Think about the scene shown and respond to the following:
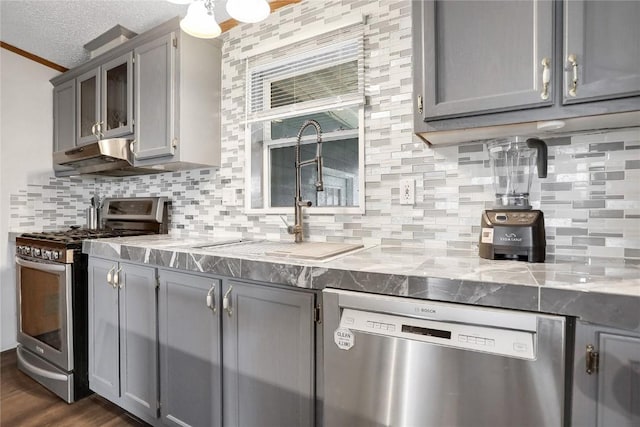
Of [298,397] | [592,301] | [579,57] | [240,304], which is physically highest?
[579,57]

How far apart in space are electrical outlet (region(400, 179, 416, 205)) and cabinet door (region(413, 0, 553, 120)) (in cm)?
42

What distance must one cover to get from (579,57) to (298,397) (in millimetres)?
1439

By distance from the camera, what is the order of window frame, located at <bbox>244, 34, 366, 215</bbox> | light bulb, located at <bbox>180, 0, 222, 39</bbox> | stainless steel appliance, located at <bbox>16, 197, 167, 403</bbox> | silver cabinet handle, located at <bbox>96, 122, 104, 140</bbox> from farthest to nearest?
silver cabinet handle, located at <bbox>96, 122, 104, 140</bbox>, stainless steel appliance, located at <bbox>16, 197, 167, 403</bbox>, window frame, located at <bbox>244, 34, 366, 215</bbox>, light bulb, located at <bbox>180, 0, 222, 39</bbox>

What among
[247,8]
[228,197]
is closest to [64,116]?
[228,197]

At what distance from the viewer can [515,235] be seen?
120 cm

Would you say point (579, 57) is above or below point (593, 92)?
above

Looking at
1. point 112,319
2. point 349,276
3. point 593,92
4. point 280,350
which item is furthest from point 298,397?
point 593,92

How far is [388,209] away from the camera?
1.69 m

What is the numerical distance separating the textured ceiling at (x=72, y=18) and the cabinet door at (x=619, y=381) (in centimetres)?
238

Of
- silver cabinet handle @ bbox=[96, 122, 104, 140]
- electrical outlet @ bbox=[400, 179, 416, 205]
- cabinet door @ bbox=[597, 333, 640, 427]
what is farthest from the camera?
silver cabinet handle @ bbox=[96, 122, 104, 140]

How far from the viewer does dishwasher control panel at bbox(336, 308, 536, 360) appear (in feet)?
2.79

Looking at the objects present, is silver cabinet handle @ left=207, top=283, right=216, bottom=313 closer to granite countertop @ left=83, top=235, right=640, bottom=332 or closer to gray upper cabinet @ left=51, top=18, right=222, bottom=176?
granite countertop @ left=83, top=235, right=640, bottom=332

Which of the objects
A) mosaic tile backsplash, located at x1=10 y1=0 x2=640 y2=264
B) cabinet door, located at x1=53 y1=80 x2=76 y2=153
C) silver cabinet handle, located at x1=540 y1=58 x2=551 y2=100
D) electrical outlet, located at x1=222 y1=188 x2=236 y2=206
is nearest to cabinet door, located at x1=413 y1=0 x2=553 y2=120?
silver cabinet handle, located at x1=540 y1=58 x2=551 y2=100

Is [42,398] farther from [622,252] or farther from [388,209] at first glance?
[622,252]
